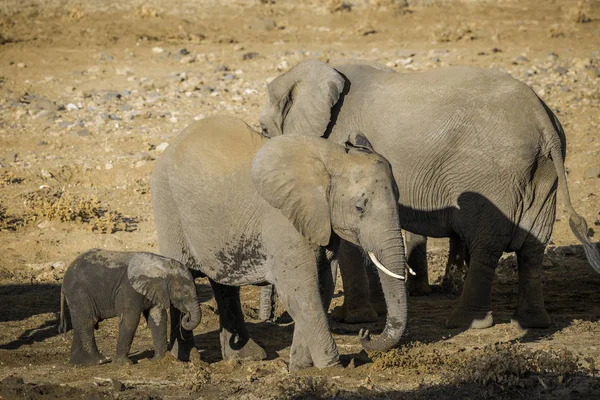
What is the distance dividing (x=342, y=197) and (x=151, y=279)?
176 centimetres

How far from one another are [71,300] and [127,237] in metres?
4.37

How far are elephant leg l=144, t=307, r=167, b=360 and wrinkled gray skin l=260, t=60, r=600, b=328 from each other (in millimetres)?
2045

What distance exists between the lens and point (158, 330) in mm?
7660

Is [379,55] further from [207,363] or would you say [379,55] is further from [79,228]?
[207,363]

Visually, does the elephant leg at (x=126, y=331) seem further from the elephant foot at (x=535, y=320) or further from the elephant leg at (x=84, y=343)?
the elephant foot at (x=535, y=320)

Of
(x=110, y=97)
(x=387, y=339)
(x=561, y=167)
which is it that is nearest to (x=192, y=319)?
(x=387, y=339)

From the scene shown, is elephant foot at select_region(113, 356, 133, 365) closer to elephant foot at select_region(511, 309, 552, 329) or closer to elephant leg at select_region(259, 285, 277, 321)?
elephant leg at select_region(259, 285, 277, 321)

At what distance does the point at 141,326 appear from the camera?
912cm

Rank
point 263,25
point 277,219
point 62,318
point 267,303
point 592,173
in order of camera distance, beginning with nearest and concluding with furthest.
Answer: point 277,219 < point 62,318 < point 267,303 < point 592,173 < point 263,25

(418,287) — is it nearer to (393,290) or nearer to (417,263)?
(417,263)

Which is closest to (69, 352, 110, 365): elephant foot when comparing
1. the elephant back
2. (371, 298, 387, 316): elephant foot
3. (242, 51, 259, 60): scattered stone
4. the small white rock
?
the elephant back

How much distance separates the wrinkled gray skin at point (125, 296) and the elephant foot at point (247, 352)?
1.70ft

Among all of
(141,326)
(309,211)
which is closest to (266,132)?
(141,326)

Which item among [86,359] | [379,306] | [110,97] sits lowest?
[379,306]
